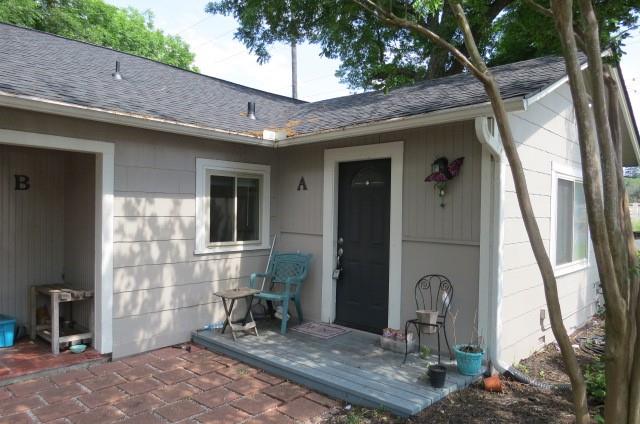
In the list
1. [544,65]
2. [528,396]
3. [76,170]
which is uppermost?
[544,65]

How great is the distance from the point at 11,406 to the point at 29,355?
42.6 inches

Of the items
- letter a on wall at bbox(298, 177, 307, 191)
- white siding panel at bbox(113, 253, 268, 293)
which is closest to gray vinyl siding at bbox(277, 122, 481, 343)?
letter a on wall at bbox(298, 177, 307, 191)

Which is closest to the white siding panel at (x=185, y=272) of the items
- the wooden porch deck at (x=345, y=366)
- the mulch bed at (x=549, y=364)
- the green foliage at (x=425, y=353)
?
the wooden porch deck at (x=345, y=366)

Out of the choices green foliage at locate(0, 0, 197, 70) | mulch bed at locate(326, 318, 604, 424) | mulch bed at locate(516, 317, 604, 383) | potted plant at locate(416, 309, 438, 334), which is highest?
green foliage at locate(0, 0, 197, 70)

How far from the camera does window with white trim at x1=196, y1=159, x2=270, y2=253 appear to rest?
5.14 meters

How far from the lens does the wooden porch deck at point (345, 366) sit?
344cm

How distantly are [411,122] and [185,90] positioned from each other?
363 cm

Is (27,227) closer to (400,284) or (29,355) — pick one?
(29,355)

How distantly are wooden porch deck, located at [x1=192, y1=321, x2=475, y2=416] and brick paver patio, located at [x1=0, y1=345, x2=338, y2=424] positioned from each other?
0.42ft

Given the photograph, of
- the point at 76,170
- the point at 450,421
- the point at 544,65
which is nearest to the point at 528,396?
the point at 450,421

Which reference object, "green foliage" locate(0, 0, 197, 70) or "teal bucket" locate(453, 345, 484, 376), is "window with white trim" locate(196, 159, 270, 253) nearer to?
"teal bucket" locate(453, 345, 484, 376)

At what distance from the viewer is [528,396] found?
3717 mm

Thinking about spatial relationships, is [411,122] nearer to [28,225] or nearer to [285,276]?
[285,276]

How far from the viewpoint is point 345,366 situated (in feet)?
13.3
